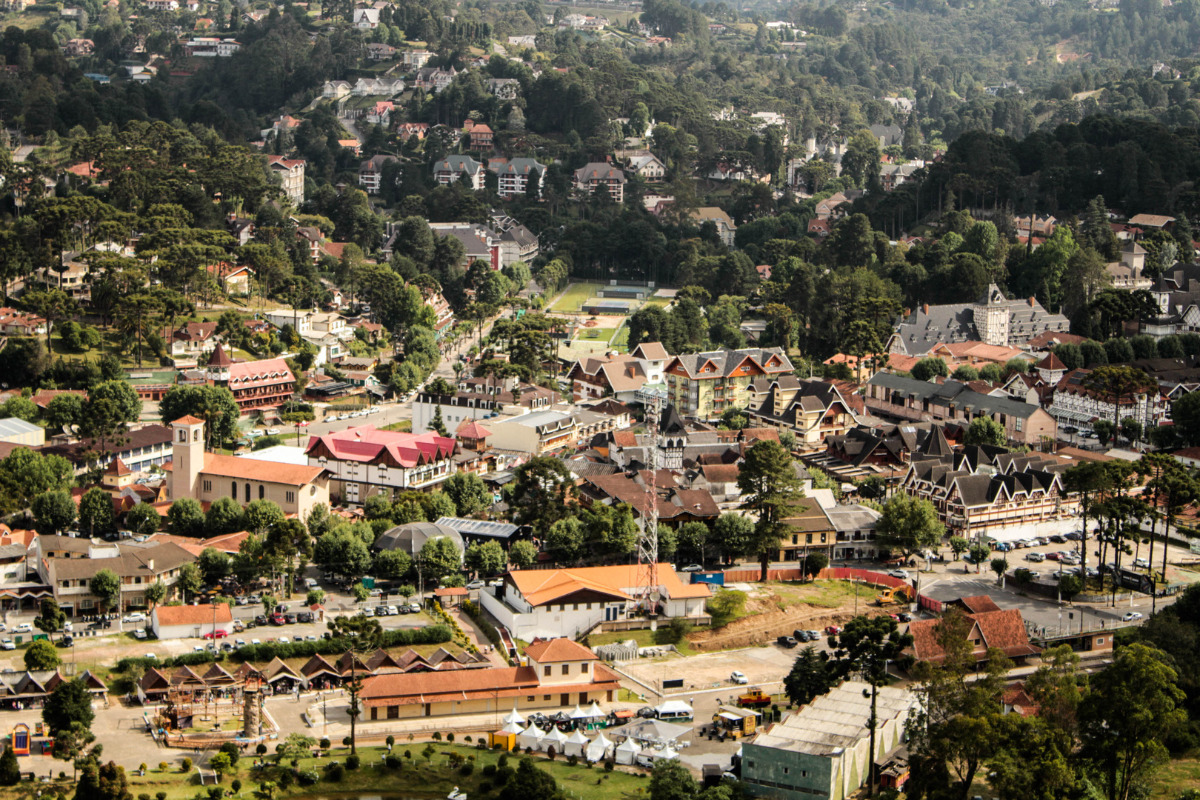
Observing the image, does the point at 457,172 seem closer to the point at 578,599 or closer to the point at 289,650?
the point at 578,599

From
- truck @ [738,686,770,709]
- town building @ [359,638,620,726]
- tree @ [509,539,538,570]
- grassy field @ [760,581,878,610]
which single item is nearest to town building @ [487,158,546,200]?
tree @ [509,539,538,570]

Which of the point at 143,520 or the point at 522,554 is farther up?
the point at 143,520

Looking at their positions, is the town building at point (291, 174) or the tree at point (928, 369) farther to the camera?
the town building at point (291, 174)

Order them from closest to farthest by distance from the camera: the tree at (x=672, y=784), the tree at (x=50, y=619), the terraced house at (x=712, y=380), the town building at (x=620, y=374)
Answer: the tree at (x=672, y=784) < the tree at (x=50, y=619) < the terraced house at (x=712, y=380) < the town building at (x=620, y=374)

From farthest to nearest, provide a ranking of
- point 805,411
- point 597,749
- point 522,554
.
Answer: point 805,411 < point 522,554 < point 597,749

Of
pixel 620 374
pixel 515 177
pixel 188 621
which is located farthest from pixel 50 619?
pixel 515 177

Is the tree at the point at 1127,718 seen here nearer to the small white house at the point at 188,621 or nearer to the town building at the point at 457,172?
the small white house at the point at 188,621

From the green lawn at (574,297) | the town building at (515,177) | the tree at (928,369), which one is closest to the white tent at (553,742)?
the tree at (928,369)

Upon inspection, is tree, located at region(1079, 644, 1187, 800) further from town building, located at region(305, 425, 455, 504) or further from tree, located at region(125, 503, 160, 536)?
tree, located at region(125, 503, 160, 536)
